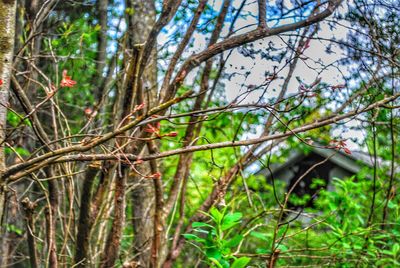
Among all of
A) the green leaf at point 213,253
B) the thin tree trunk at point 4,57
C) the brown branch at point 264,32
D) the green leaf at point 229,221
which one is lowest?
the green leaf at point 213,253

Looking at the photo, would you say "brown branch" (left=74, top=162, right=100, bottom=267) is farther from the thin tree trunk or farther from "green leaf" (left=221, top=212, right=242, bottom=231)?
the thin tree trunk

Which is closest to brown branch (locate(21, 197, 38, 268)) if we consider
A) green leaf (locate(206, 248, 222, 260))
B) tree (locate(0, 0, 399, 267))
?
tree (locate(0, 0, 399, 267))

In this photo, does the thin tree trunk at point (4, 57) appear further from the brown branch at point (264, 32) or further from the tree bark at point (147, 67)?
the tree bark at point (147, 67)

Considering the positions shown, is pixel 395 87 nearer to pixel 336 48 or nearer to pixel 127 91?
pixel 336 48

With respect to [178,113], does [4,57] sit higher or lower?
higher

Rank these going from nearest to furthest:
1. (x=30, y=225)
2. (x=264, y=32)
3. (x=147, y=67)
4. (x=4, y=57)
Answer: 1. (x=4, y=57)
2. (x=264, y=32)
3. (x=30, y=225)
4. (x=147, y=67)

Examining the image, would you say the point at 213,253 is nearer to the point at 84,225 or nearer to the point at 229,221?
the point at 229,221

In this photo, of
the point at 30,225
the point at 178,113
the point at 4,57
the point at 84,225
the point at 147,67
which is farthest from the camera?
the point at 147,67

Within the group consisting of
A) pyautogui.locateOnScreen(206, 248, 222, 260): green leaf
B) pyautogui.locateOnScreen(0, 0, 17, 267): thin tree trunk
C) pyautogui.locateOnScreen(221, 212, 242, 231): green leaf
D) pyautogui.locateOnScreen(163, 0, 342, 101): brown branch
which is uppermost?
pyautogui.locateOnScreen(163, 0, 342, 101): brown branch

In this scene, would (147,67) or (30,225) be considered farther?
(147,67)

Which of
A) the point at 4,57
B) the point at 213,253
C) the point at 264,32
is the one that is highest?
the point at 264,32

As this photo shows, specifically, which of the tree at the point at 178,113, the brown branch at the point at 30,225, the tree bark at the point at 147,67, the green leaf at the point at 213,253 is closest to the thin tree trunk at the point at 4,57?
the tree at the point at 178,113

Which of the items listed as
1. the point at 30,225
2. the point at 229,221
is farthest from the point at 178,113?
the point at 30,225

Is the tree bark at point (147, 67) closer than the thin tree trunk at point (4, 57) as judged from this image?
No
